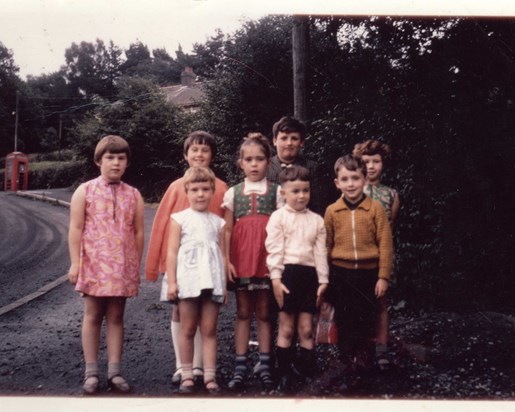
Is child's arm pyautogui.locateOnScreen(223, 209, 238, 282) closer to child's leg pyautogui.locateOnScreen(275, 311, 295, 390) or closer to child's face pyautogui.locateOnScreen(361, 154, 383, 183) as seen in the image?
child's leg pyautogui.locateOnScreen(275, 311, 295, 390)

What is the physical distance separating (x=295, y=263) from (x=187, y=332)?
2.40 ft

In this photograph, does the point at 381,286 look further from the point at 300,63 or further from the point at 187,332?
the point at 300,63

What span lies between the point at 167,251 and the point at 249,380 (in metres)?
0.93

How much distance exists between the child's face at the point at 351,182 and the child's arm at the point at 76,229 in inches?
59.8

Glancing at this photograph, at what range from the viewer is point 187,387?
10.3 feet

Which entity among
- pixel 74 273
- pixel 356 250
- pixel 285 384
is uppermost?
pixel 356 250

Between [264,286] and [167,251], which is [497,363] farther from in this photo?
[167,251]

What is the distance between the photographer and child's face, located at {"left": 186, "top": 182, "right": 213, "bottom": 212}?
10.5ft

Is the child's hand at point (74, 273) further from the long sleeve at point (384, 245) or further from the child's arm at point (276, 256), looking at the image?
the long sleeve at point (384, 245)

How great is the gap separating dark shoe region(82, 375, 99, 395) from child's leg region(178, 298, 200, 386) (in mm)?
504

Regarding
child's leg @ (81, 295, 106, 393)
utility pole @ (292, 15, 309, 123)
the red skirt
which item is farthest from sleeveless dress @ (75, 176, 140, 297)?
utility pole @ (292, 15, 309, 123)

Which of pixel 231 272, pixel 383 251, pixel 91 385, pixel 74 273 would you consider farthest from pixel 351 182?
pixel 91 385

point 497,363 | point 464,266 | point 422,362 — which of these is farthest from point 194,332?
point 464,266

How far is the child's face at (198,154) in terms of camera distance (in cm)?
347
